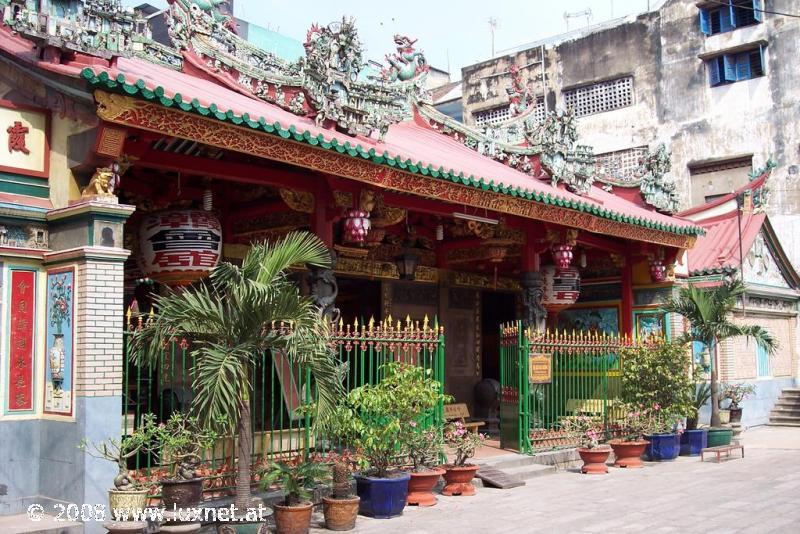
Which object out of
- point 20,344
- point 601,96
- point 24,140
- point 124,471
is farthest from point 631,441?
point 601,96

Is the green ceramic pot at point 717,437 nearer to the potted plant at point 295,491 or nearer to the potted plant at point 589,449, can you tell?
the potted plant at point 589,449

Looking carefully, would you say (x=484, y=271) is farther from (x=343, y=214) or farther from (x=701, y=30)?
(x=701, y=30)

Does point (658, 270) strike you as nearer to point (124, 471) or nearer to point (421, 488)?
point (421, 488)

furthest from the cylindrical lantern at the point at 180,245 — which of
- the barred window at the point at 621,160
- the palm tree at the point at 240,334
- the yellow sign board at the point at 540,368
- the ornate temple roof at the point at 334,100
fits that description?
the barred window at the point at 621,160

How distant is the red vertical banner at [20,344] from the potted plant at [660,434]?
8.95 meters

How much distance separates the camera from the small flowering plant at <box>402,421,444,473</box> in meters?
9.17

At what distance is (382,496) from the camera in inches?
344

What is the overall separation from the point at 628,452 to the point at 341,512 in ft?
19.2

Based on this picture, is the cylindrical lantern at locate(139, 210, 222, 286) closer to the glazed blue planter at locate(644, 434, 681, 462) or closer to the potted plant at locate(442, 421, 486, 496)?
the potted plant at locate(442, 421, 486, 496)

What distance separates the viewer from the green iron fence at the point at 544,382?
1221 centimetres

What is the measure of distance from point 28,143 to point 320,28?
13.2 ft

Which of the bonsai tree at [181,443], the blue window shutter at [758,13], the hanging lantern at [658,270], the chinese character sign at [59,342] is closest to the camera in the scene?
the bonsai tree at [181,443]

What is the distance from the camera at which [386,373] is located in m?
9.29


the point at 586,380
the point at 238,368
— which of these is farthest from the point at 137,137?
the point at 586,380
